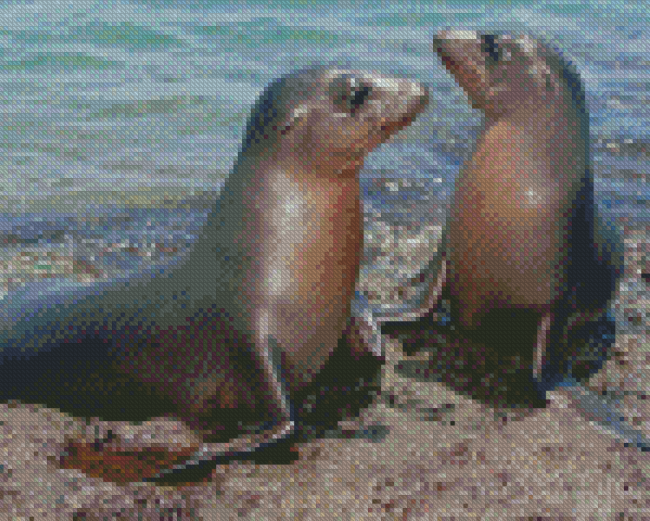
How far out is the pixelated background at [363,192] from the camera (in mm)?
4230

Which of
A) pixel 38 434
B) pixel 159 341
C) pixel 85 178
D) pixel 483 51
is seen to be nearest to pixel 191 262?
pixel 159 341

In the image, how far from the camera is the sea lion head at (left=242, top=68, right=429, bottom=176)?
4.53 metres

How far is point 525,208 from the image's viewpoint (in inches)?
203

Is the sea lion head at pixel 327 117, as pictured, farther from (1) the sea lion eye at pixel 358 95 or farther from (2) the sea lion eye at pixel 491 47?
(2) the sea lion eye at pixel 491 47

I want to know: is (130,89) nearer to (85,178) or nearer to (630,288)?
(85,178)

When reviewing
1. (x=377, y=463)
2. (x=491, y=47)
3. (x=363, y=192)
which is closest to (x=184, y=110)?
(x=363, y=192)

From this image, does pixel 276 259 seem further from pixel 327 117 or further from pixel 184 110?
pixel 184 110

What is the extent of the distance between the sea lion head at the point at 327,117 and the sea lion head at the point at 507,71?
798mm

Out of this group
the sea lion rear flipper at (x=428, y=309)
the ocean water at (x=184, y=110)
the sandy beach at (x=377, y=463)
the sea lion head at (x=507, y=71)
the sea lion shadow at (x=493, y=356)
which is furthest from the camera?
the ocean water at (x=184, y=110)

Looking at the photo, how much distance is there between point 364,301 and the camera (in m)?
5.26

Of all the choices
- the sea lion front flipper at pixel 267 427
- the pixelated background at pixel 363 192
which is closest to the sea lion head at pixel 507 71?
the pixelated background at pixel 363 192

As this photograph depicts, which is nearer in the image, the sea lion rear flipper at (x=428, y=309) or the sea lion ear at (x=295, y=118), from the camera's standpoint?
the sea lion ear at (x=295, y=118)

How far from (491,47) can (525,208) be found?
862 mm

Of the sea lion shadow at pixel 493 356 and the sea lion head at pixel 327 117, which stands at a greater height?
the sea lion head at pixel 327 117
